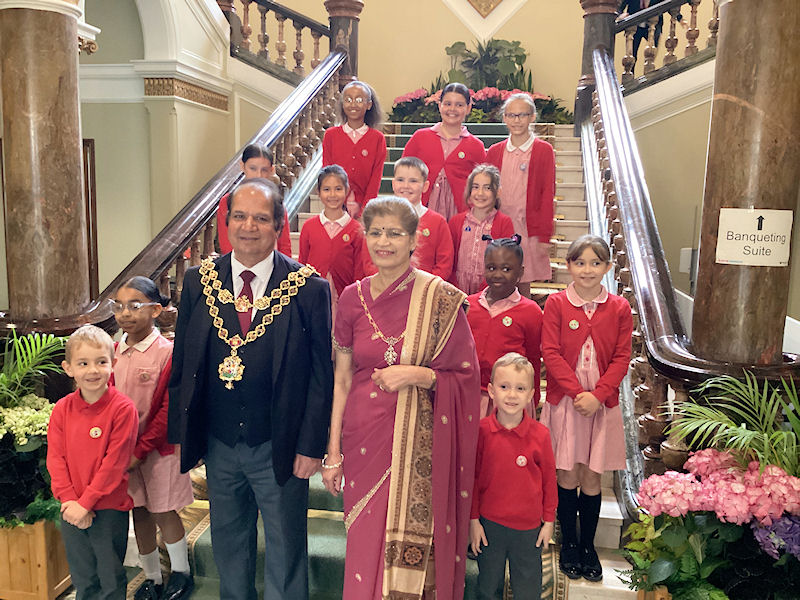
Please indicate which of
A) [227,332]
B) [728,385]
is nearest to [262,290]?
[227,332]

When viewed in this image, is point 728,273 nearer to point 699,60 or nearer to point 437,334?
point 437,334

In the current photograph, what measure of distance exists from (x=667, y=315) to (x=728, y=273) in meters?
0.38

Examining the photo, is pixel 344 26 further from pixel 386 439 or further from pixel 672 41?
pixel 386 439

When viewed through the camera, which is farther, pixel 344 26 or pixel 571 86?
pixel 571 86

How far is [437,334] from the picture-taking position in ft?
7.79

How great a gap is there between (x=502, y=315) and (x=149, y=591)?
189 cm

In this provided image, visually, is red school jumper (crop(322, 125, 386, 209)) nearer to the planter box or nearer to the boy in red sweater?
the boy in red sweater

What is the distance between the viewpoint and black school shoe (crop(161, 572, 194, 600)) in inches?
120

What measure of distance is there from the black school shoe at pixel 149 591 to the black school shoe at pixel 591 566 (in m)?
1.80

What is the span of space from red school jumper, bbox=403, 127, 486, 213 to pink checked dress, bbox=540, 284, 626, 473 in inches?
62.7

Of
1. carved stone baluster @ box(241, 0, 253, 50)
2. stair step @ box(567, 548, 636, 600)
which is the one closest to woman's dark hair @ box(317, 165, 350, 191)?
stair step @ box(567, 548, 636, 600)

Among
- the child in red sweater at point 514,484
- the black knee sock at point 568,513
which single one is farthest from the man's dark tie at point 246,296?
the black knee sock at point 568,513

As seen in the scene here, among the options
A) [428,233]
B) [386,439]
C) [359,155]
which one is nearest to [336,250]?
[428,233]

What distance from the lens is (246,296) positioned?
2.41 metres
